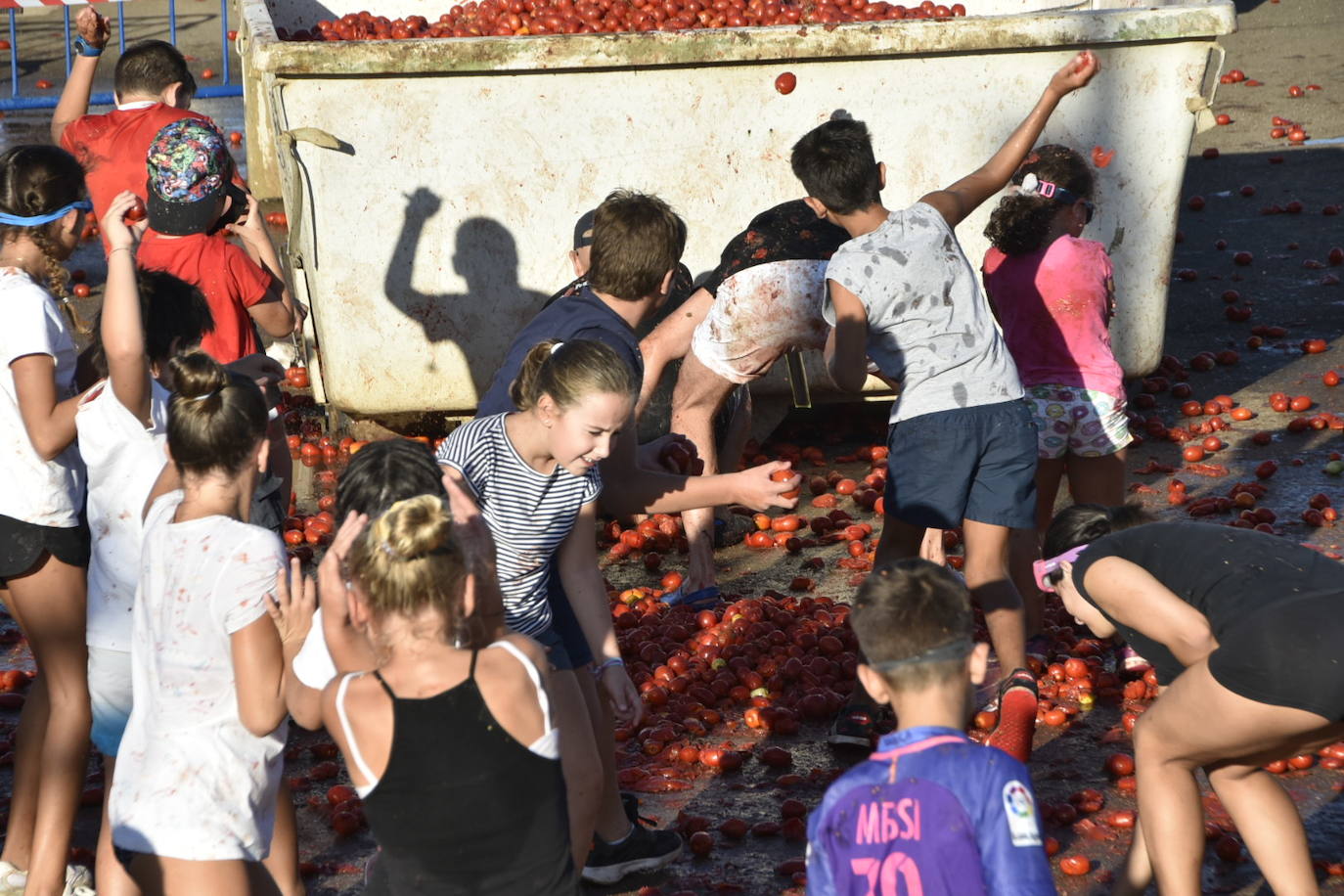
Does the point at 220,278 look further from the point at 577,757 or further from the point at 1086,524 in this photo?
the point at 1086,524

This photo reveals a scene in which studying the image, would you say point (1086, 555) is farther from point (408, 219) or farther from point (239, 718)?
point (408, 219)

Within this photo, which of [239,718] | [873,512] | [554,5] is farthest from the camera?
[554,5]

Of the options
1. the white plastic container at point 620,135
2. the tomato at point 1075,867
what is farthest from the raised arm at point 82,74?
the tomato at point 1075,867

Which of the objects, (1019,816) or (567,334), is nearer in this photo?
(1019,816)

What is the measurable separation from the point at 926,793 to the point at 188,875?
4.81 feet

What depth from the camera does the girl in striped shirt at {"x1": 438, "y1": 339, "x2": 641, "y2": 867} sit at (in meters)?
3.26

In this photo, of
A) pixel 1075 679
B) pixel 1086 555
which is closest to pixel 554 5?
pixel 1075 679

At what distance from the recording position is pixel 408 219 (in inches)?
257

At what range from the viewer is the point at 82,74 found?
564 centimetres

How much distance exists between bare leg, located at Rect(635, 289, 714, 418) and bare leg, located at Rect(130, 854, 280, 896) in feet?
10.2

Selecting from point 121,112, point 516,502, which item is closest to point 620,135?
point 121,112

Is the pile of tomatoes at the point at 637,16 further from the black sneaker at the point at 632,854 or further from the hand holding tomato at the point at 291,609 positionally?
the hand holding tomato at the point at 291,609

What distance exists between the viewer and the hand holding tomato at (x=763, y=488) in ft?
11.4

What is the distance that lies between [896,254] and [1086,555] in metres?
1.23
